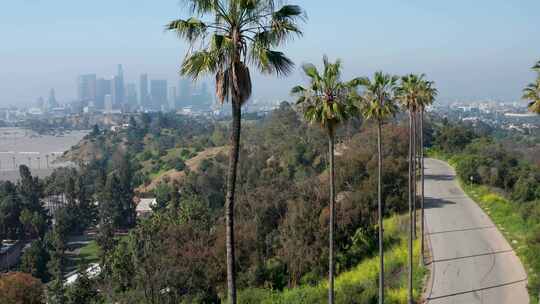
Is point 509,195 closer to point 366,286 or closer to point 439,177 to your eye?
point 439,177

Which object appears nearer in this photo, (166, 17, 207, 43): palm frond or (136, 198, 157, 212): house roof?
(166, 17, 207, 43): palm frond

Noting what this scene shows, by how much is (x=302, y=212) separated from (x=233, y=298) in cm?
1745

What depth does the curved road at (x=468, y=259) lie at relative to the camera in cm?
1684

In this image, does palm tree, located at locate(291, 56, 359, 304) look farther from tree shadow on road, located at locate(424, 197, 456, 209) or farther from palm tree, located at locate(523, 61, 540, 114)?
tree shadow on road, located at locate(424, 197, 456, 209)

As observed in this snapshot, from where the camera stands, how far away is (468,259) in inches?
812

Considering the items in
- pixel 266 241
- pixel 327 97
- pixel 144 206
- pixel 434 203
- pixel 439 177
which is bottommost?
pixel 144 206

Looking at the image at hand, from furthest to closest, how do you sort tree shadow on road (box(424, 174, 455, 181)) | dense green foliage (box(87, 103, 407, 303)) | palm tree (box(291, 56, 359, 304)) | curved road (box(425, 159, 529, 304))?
tree shadow on road (box(424, 174, 455, 181)) → dense green foliage (box(87, 103, 407, 303)) → curved road (box(425, 159, 529, 304)) → palm tree (box(291, 56, 359, 304))

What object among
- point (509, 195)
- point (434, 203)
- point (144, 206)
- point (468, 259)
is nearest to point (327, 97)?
point (468, 259)

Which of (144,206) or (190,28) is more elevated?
(190,28)

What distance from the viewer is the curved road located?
16844mm

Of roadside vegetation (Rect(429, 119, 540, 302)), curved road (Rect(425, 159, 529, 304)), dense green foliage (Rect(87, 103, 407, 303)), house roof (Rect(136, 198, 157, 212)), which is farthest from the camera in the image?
house roof (Rect(136, 198, 157, 212))

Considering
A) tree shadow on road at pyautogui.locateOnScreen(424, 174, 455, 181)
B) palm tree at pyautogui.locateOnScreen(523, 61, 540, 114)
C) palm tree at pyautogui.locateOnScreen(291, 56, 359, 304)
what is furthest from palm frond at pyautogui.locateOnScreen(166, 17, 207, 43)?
tree shadow on road at pyautogui.locateOnScreen(424, 174, 455, 181)

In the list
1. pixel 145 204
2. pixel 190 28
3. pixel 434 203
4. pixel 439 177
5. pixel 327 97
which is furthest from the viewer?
pixel 145 204

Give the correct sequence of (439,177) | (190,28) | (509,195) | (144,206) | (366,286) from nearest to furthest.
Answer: (190,28) → (366,286) → (509,195) → (439,177) → (144,206)
